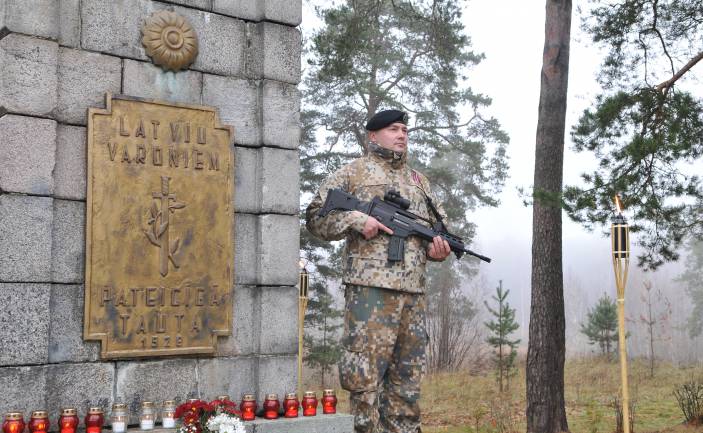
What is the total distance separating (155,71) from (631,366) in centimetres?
1596

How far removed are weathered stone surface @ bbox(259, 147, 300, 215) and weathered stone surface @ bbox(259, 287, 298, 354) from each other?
49cm

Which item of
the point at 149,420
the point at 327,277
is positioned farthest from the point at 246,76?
the point at 327,277

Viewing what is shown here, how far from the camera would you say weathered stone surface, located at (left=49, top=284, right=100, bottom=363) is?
3.53m

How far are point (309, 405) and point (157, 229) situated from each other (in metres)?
1.33

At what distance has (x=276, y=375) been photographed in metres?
4.16

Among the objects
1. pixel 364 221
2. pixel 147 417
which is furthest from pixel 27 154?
pixel 364 221

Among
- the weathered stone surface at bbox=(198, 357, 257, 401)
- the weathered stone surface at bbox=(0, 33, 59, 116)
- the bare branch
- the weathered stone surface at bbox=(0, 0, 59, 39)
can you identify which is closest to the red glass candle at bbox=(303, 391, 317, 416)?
the weathered stone surface at bbox=(198, 357, 257, 401)

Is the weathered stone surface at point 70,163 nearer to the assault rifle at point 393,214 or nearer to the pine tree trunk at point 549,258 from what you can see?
the assault rifle at point 393,214

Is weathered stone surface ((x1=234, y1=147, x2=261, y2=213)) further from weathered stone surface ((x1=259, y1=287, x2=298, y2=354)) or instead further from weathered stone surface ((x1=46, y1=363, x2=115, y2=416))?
weathered stone surface ((x1=46, y1=363, x2=115, y2=416))

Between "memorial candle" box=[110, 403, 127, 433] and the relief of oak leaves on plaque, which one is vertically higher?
the relief of oak leaves on plaque

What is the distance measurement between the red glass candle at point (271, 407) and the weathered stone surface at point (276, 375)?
125 mm

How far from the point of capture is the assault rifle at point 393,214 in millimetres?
4086

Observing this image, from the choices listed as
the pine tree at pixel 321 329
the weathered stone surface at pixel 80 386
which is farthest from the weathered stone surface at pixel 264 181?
the pine tree at pixel 321 329

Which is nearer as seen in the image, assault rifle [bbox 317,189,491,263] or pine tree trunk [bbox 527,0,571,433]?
assault rifle [bbox 317,189,491,263]
